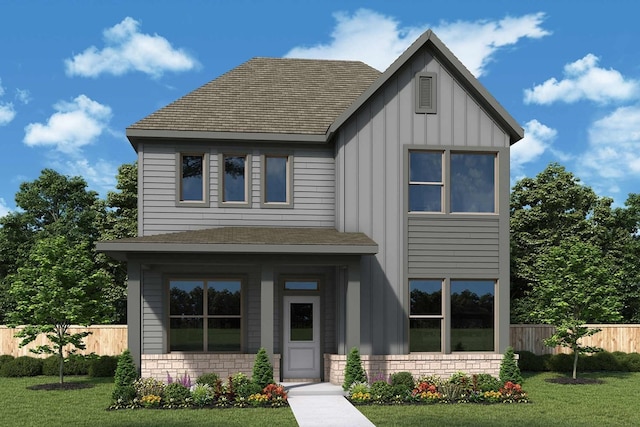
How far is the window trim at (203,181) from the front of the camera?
1942 centimetres

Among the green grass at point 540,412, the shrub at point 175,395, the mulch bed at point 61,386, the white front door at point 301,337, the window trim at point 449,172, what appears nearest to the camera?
the green grass at point 540,412

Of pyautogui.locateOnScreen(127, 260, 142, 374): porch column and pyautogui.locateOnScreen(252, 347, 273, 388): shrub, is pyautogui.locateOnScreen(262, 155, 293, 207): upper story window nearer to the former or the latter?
pyautogui.locateOnScreen(127, 260, 142, 374): porch column

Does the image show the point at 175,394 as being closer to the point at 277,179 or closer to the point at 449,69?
the point at 277,179

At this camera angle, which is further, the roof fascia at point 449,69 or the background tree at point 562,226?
the background tree at point 562,226

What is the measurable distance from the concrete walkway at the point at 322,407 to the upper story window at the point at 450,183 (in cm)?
562

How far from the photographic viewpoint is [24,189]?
38906 mm

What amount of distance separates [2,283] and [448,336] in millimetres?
27378

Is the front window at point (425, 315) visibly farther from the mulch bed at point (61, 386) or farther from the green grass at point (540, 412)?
the mulch bed at point (61, 386)

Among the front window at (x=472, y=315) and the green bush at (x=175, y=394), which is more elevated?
the front window at (x=472, y=315)

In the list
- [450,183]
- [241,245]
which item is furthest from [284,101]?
[241,245]

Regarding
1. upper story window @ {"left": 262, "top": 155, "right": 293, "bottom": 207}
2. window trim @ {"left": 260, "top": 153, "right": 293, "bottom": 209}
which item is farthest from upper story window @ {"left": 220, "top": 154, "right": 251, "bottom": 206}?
upper story window @ {"left": 262, "top": 155, "right": 293, "bottom": 207}

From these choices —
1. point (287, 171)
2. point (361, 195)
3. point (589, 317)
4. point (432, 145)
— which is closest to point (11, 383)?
point (287, 171)

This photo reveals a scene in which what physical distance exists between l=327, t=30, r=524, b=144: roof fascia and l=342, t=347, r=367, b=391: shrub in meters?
6.23

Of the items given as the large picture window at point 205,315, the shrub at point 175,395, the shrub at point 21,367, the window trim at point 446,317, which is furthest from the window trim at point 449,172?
the shrub at point 21,367
